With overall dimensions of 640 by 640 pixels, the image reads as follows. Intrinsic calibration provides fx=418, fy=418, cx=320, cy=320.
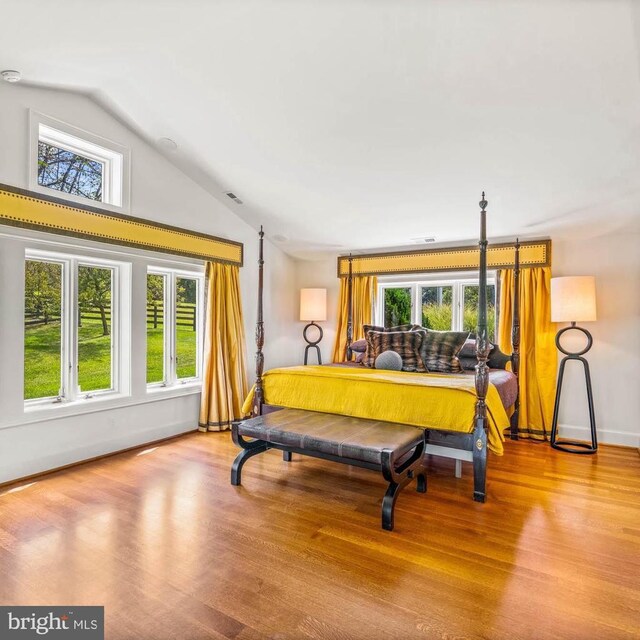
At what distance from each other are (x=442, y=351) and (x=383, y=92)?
7.79 feet

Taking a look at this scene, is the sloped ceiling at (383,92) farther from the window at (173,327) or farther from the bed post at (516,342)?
the window at (173,327)

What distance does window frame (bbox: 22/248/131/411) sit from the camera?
11.2ft

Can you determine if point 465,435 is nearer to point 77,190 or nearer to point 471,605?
point 471,605

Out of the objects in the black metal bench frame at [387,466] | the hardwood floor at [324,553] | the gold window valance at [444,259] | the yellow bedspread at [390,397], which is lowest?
the hardwood floor at [324,553]

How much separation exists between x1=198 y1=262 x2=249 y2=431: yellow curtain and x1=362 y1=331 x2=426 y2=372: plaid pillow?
1.47 m

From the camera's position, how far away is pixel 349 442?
2602 millimetres

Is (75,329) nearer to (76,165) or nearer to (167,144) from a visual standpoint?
(76,165)

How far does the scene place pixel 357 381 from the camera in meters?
3.27

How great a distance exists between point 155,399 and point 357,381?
82.3 inches

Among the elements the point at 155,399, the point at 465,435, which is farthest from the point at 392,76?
the point at 155,399

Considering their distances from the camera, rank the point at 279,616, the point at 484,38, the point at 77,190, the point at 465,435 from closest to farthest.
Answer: the point at 279,616 → the point at 484,38 → the point at 465,435 → the point at 77,190

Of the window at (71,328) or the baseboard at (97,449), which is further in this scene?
the window at (71,328)

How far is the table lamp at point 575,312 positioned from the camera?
3900 millimetres

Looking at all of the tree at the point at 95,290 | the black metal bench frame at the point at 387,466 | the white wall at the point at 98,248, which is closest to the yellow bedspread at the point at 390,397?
the black metal bench frame at the point at 387,466
